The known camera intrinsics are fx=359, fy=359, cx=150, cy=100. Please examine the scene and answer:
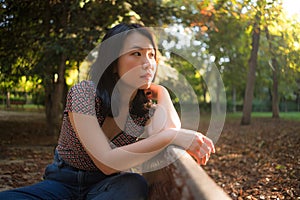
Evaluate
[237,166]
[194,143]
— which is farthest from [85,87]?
[237,166]

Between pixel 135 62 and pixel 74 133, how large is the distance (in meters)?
0.48

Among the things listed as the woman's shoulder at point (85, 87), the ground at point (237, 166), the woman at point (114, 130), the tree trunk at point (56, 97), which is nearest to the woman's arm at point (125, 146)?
the woman at point (114, 130)

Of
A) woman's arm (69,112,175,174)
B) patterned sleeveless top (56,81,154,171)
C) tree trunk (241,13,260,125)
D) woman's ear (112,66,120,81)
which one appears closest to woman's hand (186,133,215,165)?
woman's arm (69,112,175,174)

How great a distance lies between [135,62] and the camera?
6.14 ft

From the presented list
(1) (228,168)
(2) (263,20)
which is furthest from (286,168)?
(2) (263,20)

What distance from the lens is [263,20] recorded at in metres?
6.34

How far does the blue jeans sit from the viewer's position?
156cm

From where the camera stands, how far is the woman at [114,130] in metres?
1.60

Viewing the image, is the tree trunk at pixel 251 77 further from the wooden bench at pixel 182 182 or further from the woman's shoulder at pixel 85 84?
the wooden bench at pixel 182 182

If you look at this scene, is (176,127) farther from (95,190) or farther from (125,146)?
(95,190)

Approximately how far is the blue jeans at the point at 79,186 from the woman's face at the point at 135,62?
508 mm

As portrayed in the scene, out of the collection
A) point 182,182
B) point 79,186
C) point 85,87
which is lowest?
point 79,186

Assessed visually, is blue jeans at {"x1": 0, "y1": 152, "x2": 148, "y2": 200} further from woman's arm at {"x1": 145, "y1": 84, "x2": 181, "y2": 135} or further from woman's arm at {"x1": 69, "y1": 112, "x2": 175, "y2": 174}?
woman's arm at {"x1": 145, "y1": 84, "x2": 181, "y2": 135}

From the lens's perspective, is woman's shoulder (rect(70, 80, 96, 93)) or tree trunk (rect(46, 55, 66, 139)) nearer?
woman's shoulder (rect(70, 80, 96, 93))
